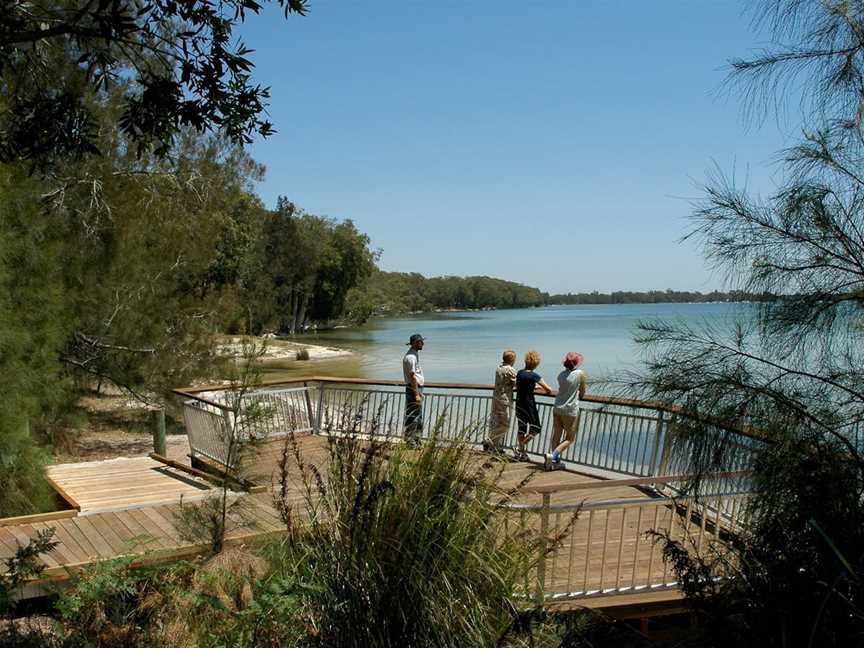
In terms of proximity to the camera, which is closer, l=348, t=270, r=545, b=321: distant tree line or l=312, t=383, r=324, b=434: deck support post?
l=312, t=383, r=324, b=434: deck support post

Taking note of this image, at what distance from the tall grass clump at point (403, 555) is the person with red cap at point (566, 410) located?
243 inches

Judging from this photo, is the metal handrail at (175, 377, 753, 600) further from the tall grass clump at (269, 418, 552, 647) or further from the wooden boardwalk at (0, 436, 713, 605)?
the tall grass clump at (269, 418, 552, 647)

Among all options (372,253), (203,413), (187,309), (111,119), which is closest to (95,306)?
(187,309)

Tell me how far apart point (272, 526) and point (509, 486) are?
281cm

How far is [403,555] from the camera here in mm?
3875

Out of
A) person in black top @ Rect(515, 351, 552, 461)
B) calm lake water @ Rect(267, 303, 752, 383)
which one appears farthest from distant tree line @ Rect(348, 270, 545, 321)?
person in black top @ Rect(515, 351, 552, 461)

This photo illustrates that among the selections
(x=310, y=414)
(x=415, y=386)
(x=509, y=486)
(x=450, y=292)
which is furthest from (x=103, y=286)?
(x=450, y=292)

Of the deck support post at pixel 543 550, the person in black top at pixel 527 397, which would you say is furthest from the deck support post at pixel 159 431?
the deck support post at pixel 543 550

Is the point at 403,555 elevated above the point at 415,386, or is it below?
above

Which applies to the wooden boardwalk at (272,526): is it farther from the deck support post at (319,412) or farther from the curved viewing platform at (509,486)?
the deck support post at (319,412)

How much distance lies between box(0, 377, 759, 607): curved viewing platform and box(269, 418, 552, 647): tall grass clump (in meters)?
0.22

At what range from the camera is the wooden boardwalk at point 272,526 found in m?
6.82

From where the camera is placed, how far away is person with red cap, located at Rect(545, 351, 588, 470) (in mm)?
10516

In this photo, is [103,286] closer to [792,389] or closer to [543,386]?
[543,386]
